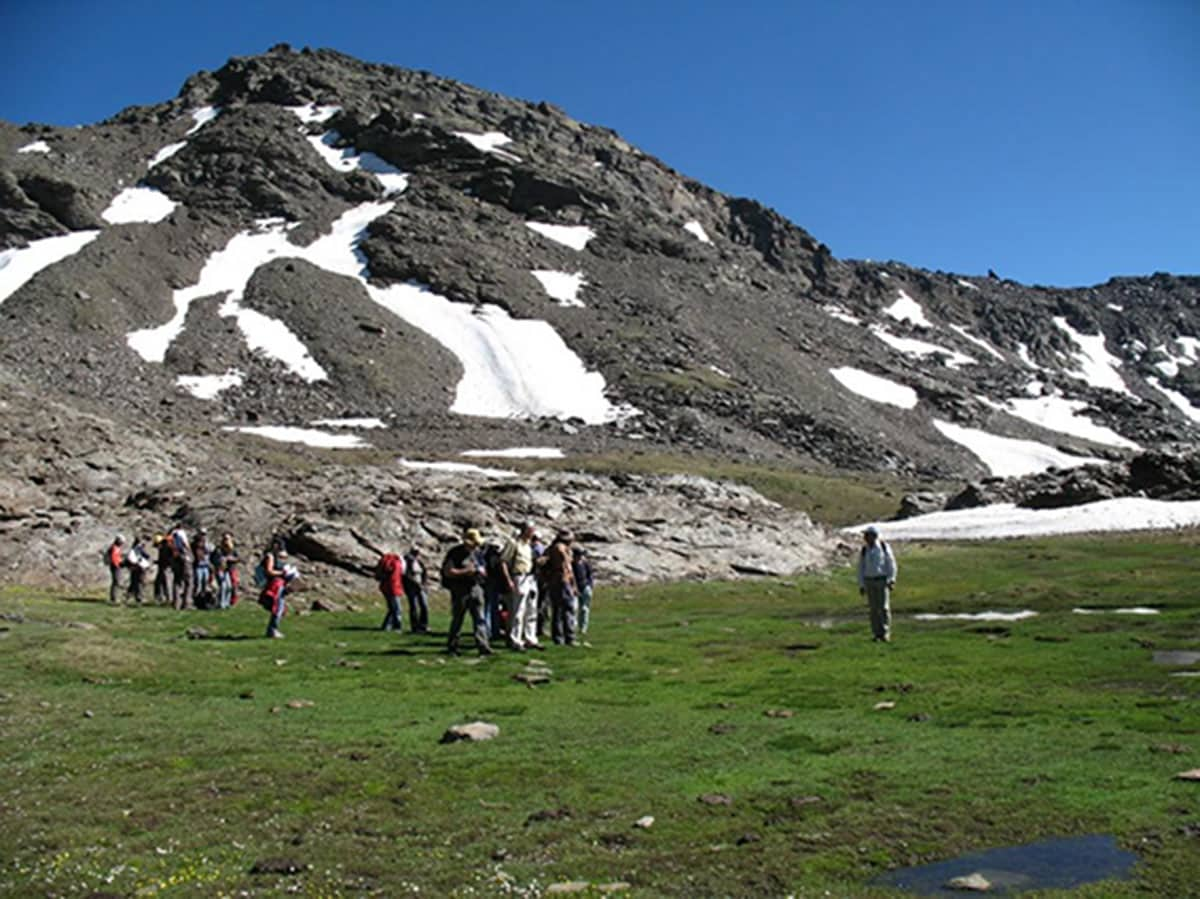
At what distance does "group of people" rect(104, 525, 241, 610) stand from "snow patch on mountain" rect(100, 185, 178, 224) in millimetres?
134183

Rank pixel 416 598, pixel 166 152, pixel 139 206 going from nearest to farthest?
pixel 416 598 < pixel 139 206 < pixel 166 152

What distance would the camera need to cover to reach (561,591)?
83.5ft

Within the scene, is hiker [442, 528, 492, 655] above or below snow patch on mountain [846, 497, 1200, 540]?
below

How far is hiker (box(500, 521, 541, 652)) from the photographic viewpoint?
2386 centimetres

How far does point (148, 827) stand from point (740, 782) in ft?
21.4

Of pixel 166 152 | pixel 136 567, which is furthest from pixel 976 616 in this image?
pixel 166 152

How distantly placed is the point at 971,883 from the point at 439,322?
141 m

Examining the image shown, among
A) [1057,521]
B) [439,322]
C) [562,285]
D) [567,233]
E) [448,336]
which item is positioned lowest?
[1057,521]

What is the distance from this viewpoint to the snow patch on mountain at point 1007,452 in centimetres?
13525

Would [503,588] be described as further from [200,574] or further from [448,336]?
[448,336]

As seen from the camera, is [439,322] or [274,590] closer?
[274,590]

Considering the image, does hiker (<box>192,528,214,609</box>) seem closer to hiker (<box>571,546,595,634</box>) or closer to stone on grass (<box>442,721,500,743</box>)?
hiker (<box>571,546,595,634</box>)

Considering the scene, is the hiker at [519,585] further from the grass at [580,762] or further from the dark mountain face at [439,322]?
the dark mountain face at [439,322]

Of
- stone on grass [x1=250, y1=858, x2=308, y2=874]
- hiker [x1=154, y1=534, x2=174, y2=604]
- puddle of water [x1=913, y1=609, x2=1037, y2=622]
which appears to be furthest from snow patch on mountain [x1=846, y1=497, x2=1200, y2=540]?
stone on grass [x1=250, y1=858, x2=308, y2=874]
